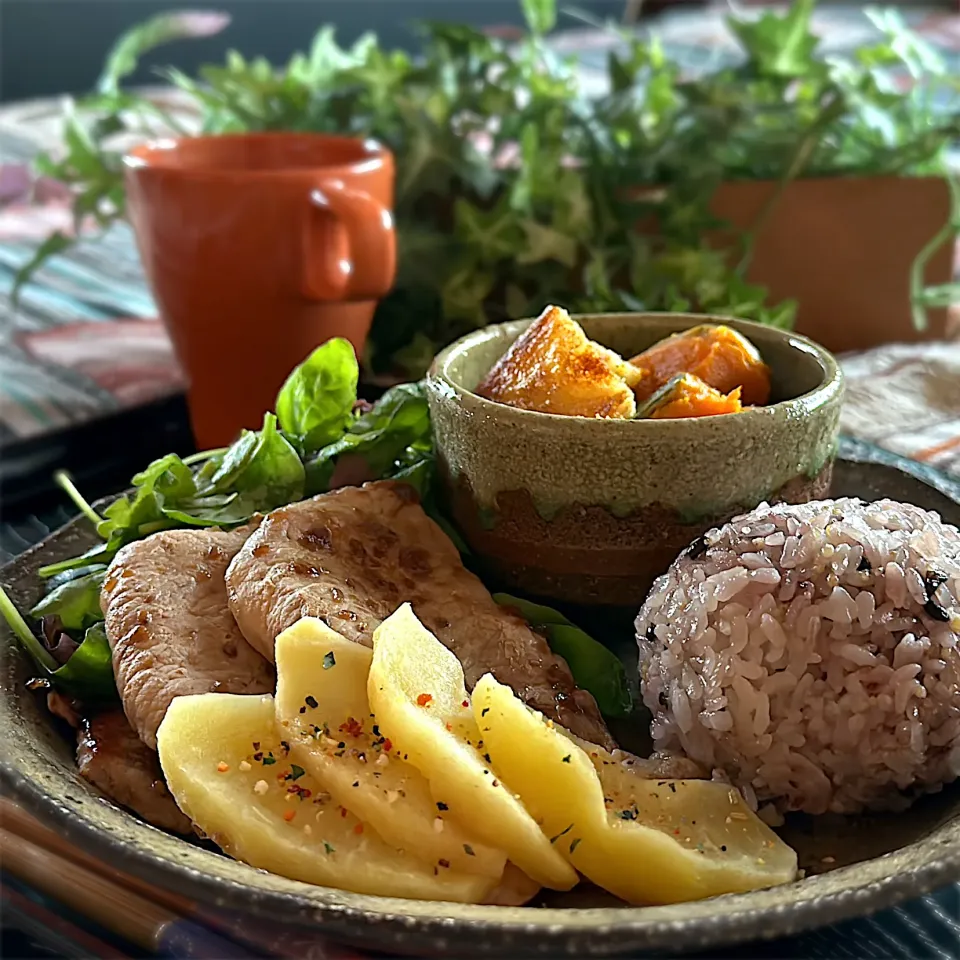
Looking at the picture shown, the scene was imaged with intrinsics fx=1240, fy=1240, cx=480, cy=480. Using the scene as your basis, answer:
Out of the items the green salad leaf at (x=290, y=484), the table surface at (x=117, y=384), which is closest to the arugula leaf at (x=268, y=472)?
the green salad leaf at (x=290, y=484)

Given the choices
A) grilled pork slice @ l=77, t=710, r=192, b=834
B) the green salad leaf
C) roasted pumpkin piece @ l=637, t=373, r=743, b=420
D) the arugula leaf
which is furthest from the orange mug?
grilled pork slice @ l=77, t=710, r=192, b=834

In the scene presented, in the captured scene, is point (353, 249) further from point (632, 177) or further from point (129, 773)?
point (129, 773)

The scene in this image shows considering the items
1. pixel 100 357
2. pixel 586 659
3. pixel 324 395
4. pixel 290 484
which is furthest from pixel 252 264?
pixel 586 659

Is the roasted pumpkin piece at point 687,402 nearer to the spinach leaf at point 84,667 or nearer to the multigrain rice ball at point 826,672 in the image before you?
the multigrain rice ball at point 826,672

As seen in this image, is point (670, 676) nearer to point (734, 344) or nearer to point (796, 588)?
point (796, 588)

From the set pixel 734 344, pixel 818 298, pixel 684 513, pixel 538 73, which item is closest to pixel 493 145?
pixel 538 73
